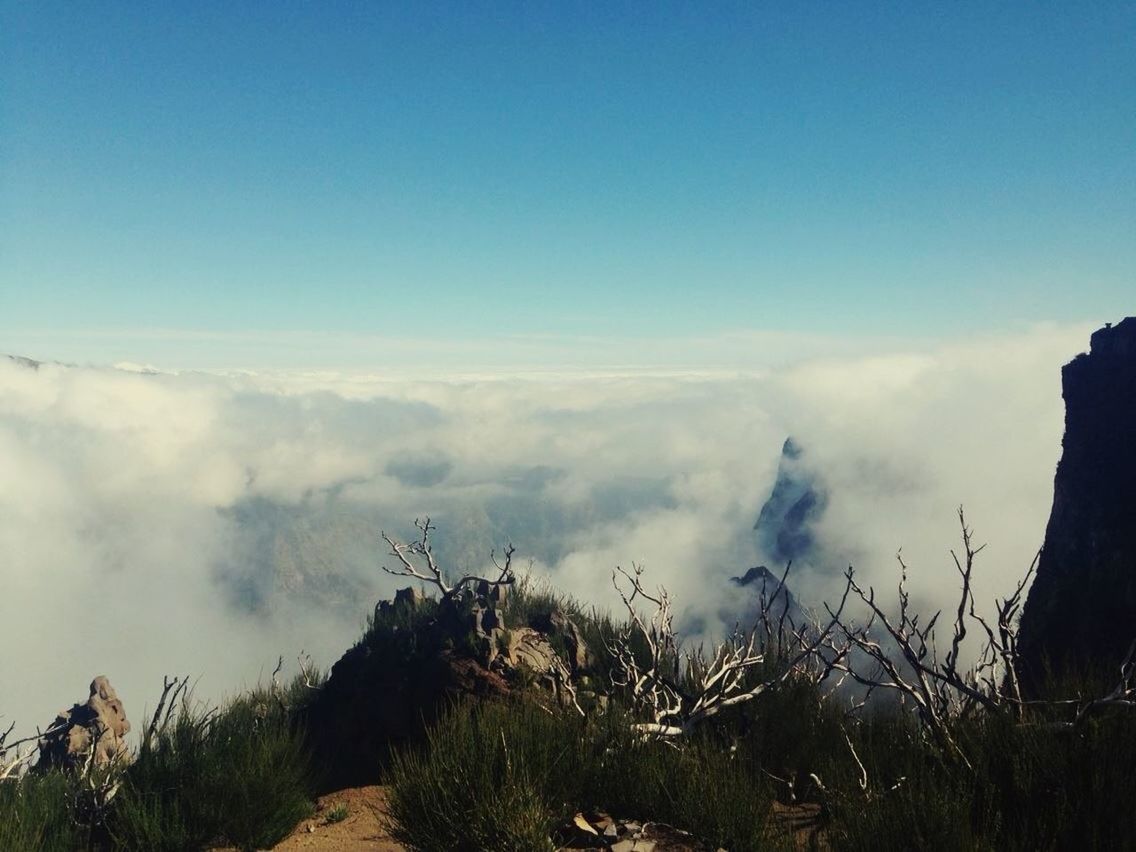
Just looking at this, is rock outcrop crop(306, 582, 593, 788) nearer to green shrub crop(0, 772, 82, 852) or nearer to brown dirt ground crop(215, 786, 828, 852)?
brown dirt ground crop(215, 786, 828, 852)

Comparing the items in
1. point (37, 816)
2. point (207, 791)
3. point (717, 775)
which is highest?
point (717, 775)

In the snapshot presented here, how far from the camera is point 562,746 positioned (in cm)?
617

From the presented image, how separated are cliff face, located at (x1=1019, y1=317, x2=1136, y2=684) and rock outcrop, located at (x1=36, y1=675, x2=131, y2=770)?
35799mm

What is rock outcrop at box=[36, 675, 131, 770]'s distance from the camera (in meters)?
15.7

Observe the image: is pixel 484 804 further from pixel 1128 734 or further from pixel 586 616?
pixel 586 616

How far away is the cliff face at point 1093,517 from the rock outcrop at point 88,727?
35799mm

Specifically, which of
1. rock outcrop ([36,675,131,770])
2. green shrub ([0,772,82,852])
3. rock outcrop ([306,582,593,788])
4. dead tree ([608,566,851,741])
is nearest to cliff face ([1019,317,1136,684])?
dead tree ([608,566,851,741])

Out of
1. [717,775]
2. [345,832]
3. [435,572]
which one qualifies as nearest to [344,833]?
[345,832]

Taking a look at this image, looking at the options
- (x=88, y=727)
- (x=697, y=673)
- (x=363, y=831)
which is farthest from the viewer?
(x=88, y=727)

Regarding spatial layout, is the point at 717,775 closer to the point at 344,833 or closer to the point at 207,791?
the point at 344,833

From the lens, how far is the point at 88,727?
17281 millimetres

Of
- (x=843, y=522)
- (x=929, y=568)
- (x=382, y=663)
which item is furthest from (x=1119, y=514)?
(x=929, y=568)

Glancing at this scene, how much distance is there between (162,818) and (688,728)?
18.9ft

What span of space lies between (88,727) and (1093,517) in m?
49.9
